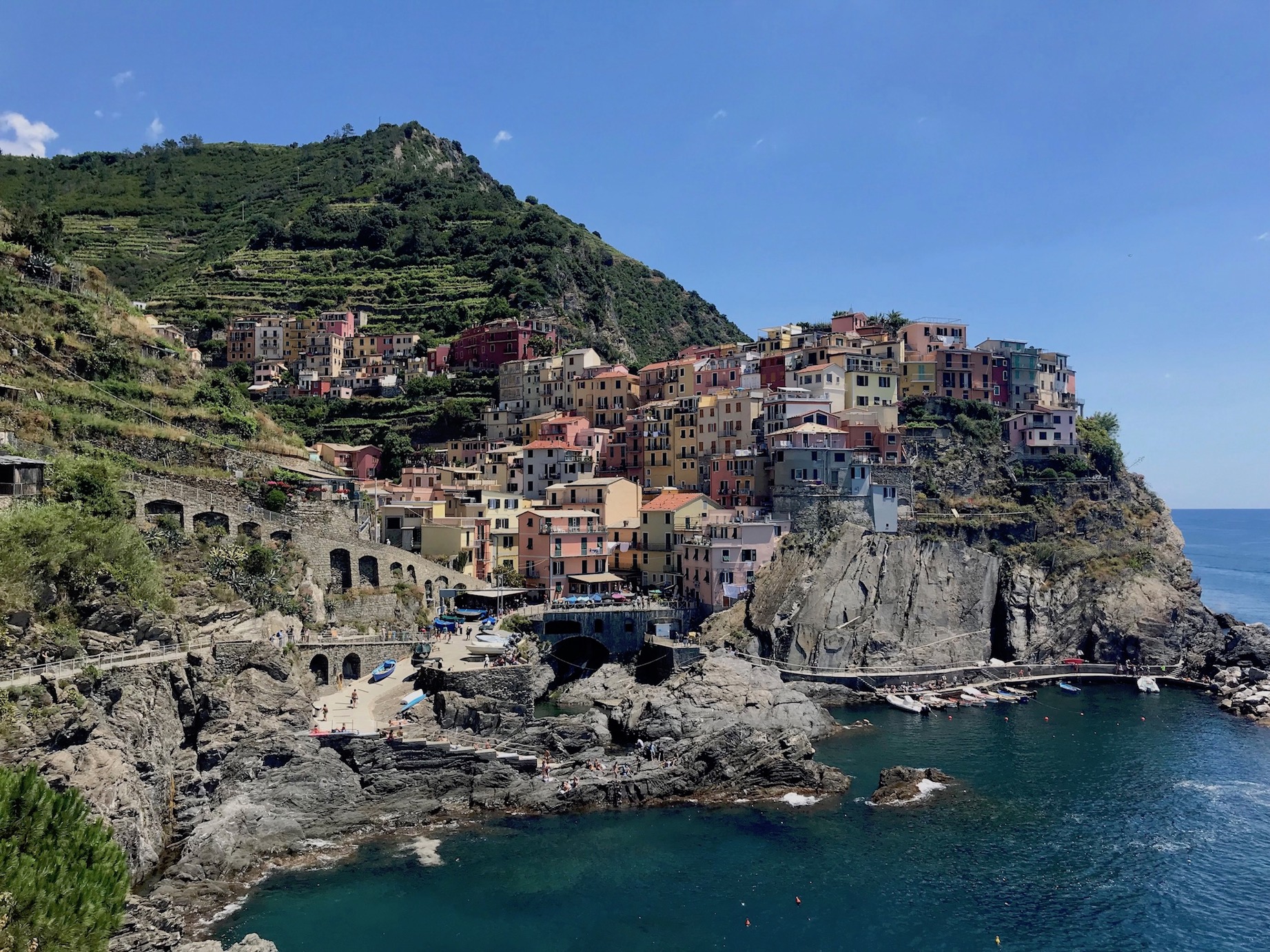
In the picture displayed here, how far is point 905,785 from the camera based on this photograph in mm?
41500

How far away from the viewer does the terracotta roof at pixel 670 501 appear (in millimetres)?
65000


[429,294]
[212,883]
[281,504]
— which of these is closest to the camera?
[212,883]

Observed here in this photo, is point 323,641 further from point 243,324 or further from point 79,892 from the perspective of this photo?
point 243,324

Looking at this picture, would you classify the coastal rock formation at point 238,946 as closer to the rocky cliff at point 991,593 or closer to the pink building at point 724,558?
the rocky cliff at point 991,593

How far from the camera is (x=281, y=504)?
163ft

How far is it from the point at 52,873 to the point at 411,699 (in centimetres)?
2371

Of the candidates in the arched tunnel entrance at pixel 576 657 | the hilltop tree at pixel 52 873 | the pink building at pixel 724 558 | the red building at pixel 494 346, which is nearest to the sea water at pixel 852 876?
the hilltop tree at pixel 52 873

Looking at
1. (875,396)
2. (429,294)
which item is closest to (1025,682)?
(875,396)

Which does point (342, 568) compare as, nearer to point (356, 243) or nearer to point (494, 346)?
point (494, 346)

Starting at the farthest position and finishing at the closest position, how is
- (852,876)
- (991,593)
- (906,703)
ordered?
(991,593)
(906,703)
(852,876)

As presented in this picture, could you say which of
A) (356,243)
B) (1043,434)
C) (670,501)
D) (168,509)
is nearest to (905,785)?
(670,501)

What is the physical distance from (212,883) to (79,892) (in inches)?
507

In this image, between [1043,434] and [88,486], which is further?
[1043,434]

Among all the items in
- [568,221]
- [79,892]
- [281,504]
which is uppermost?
[568,221]
